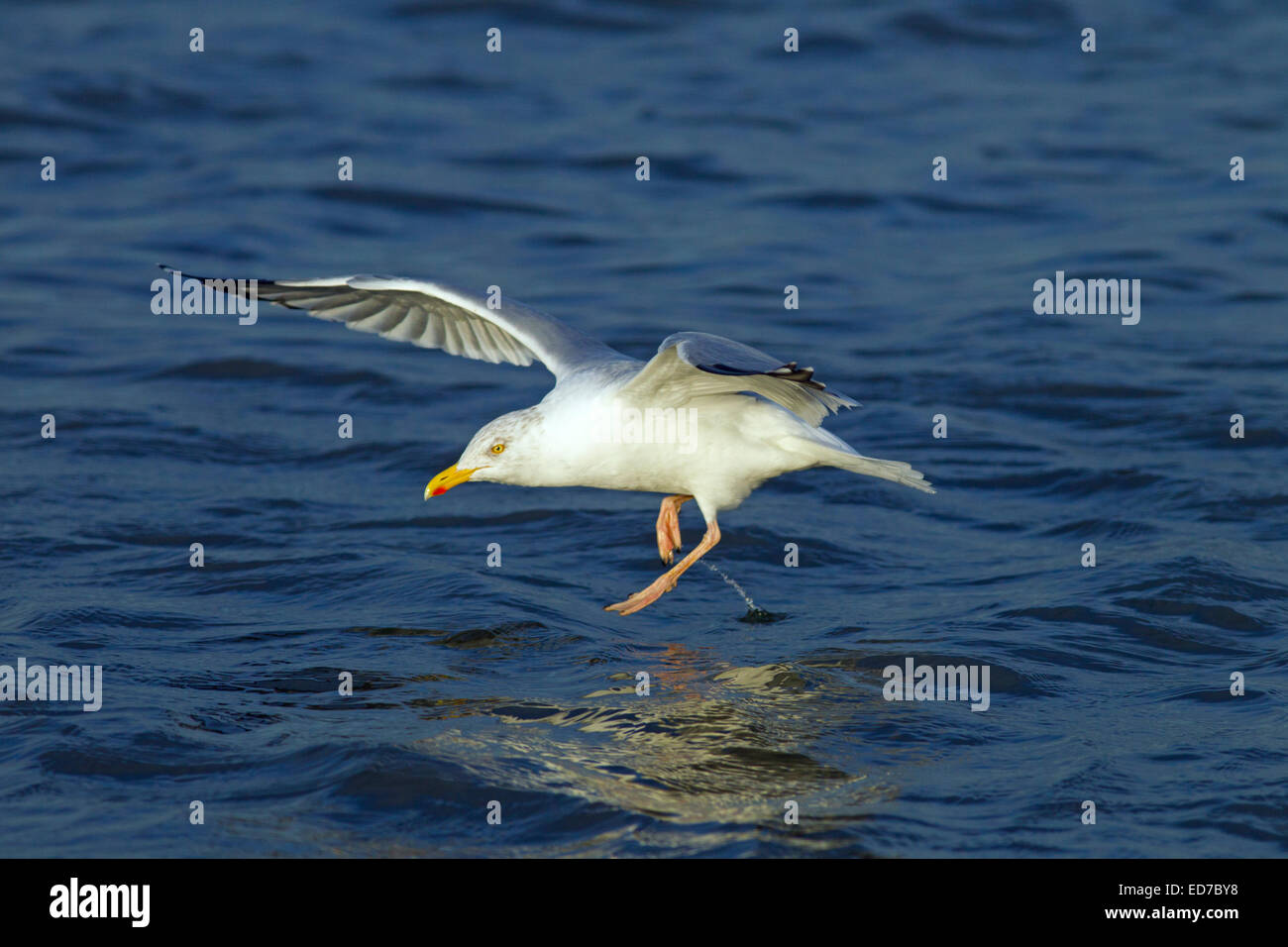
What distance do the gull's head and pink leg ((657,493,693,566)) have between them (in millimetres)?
992

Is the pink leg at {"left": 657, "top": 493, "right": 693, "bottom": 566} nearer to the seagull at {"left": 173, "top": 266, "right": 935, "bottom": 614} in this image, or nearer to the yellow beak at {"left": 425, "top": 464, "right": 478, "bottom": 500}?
the seagull at {"left": 173, "top": 266, "right": 935, "bottom": 614}

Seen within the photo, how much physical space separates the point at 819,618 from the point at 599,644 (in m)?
1.26

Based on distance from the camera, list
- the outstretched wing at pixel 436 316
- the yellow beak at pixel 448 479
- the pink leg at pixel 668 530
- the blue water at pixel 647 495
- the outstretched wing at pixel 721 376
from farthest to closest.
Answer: the pink leg at pixel 668 530 → the outstretched wing at pixel 436 316 → the yellow beak at pixel 448 479 → the outstretched wing at pixel 721 376 → the blue water at pixel 647 495

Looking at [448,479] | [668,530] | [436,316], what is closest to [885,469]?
[668,530]

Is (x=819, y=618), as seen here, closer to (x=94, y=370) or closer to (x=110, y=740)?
(x=110, y=740)

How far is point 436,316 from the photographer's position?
9234mm

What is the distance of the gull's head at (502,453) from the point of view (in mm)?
7770

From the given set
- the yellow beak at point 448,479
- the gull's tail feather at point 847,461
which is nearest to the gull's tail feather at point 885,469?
the gull's tail feather at point 847,461

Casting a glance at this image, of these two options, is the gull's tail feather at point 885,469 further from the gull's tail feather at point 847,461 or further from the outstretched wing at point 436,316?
the outstretched wing at point 436,316

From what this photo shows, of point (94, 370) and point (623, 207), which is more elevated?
point (623, 207)

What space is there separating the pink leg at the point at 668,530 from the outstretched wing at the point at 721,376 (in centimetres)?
100

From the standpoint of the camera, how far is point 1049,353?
12.8 meters

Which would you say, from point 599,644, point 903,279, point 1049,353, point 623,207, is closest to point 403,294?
point 599,644
